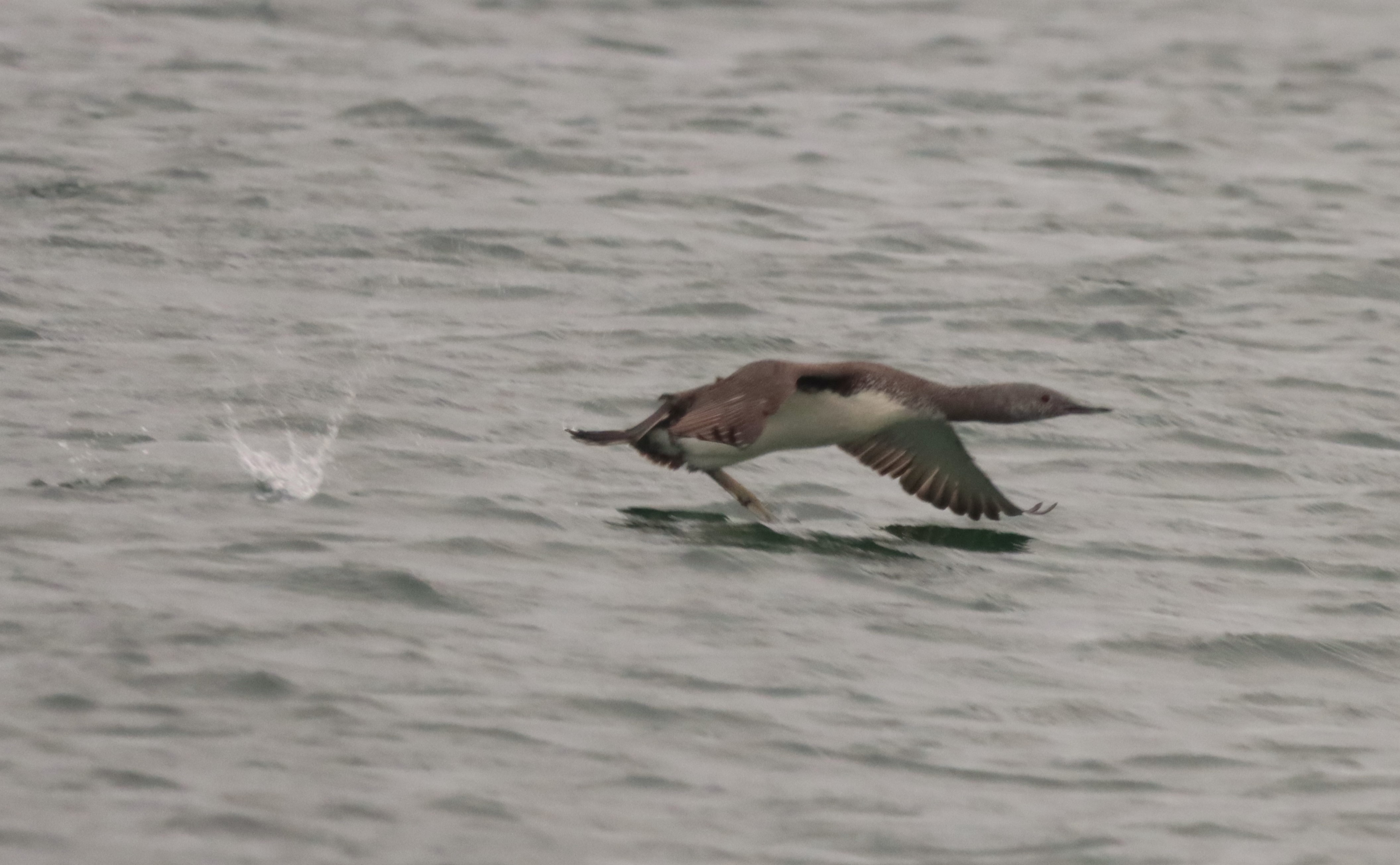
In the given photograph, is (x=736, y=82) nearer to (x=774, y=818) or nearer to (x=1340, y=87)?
(x=1340, y=87)

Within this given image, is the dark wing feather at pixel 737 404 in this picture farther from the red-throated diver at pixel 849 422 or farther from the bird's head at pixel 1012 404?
the bird's head at pixel 1012 404

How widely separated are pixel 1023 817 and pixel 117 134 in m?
→ 12.5

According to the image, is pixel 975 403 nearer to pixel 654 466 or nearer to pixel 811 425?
pixel 811 425

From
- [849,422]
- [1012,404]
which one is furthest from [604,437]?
[1012,404]

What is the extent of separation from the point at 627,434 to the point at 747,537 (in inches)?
26.1

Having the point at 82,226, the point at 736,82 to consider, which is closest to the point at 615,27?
the point at 736,82

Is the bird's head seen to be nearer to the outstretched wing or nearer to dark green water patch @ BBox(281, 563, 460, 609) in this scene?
the outstretched wing


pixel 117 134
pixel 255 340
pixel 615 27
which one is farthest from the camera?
pixel 615 27

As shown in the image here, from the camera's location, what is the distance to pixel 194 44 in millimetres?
21359

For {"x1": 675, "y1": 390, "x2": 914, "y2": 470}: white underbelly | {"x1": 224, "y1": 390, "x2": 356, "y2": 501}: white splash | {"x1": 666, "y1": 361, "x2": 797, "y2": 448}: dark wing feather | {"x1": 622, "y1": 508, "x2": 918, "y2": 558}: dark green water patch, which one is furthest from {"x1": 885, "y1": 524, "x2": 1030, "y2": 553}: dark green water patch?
{"x1": 224, "y1": 390, "x2": 356, "y2": 501}: white splash

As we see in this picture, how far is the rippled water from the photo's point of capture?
21.8 ft

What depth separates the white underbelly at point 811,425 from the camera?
30.5 feet

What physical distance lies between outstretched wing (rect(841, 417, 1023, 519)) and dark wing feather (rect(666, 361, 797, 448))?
91cm

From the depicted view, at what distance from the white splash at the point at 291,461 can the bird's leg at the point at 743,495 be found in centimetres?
172
